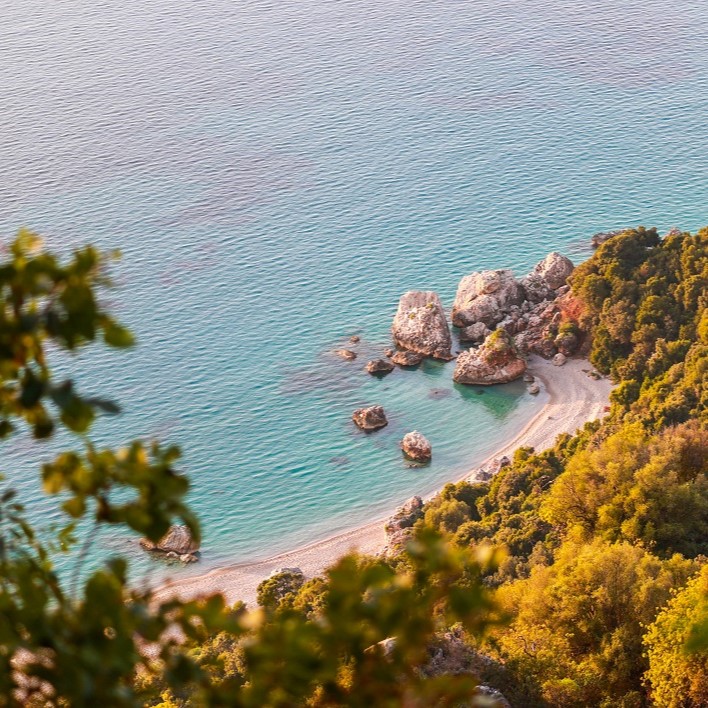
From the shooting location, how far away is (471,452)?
61469mm

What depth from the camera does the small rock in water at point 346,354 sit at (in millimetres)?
70812

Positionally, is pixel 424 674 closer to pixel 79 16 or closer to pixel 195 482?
pixel 195 482

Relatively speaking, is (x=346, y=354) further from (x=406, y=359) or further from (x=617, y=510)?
(x=617, y=510)

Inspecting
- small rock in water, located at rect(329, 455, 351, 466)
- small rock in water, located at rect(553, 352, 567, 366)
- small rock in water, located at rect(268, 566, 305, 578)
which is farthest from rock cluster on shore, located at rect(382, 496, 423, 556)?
small rock in water, located at rect(553, 352, 567, 366)

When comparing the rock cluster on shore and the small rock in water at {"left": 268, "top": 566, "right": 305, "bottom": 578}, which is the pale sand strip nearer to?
the rock cluster on shore

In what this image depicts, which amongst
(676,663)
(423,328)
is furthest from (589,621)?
(423,328)

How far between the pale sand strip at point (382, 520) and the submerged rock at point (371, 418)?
711 cm

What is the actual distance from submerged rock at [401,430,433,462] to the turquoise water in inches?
31.5

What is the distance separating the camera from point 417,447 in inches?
2381

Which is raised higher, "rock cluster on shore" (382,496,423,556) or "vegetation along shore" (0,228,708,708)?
"vegetation along shore" (0,228,708,708)

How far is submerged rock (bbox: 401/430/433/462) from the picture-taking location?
60.5 metres

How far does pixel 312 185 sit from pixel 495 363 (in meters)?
38.6

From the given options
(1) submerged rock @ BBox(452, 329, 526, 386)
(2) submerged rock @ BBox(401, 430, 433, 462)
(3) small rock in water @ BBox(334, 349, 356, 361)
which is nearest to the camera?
(2) submerged rock @ BBox(401, 430, 433, 462)

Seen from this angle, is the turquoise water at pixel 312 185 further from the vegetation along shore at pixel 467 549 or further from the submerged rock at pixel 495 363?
the vegetation along shore at pixel 467 549
